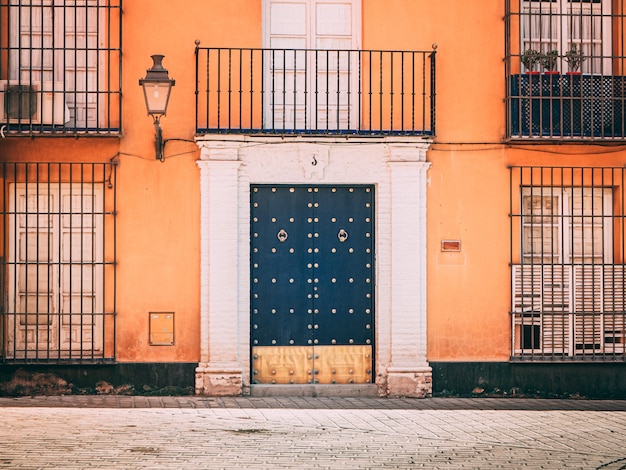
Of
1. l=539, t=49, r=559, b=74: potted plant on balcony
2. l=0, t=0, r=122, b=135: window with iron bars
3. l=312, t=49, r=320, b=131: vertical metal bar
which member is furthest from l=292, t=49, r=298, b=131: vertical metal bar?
l=539, t=49, r=559, b=74: potted plant on balcony

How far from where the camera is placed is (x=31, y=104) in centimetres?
1307

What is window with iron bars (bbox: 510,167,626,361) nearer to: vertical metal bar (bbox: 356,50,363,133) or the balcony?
the balcony

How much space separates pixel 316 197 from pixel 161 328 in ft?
8.06

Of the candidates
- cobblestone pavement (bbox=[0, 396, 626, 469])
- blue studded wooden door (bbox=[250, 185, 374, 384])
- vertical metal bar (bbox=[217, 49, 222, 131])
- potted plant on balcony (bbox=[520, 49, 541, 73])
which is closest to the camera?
cobblestone pavement (bbox=[0, 396, 626, 469])

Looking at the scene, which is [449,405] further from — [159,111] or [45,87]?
[45,87]

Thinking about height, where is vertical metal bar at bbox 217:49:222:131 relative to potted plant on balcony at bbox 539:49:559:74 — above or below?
below

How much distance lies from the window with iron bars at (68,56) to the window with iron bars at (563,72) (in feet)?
15.8

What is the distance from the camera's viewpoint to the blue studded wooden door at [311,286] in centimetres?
1362

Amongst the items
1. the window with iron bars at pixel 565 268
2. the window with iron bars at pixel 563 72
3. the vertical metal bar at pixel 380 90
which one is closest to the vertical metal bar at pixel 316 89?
the vertical metal bar at pixel 380 90

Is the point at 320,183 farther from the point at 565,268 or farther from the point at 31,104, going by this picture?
the point at 31,104

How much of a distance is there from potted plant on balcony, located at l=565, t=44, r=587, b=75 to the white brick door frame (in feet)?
6.82

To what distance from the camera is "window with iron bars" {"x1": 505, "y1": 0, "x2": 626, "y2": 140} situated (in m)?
13.6

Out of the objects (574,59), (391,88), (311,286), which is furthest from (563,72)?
(311,286)

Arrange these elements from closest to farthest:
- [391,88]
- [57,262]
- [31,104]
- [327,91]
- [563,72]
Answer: [31,104] → [57,262] → [327,91] → [391,88] → [563,72]
